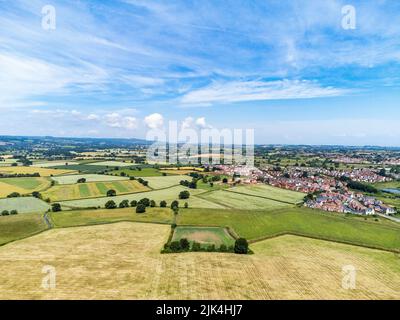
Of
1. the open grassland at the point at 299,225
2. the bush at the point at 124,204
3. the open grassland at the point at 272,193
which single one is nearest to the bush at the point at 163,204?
the open grassland at the point at 299,225

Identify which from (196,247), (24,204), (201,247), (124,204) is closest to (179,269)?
(196,247)

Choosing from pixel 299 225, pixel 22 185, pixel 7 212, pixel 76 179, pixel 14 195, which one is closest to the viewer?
pixel 299 225

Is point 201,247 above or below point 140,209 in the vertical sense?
below

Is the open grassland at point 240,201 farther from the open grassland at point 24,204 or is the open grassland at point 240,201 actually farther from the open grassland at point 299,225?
the open grassland at point 24,204

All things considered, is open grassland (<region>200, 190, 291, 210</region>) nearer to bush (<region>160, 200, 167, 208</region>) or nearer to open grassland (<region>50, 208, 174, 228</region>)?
bush (<region>160, 200, 167, 208</region>)

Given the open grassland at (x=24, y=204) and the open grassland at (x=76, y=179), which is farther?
the open grassland at (x=76, y=179)

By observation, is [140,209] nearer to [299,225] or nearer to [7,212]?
[7,212]

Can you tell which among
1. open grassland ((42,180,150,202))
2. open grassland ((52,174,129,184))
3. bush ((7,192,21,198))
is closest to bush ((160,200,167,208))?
open grassland ((42,180,150,202))

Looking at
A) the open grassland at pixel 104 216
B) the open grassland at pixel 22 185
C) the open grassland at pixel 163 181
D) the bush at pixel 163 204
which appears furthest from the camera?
the open grassland at pixel 163 181
